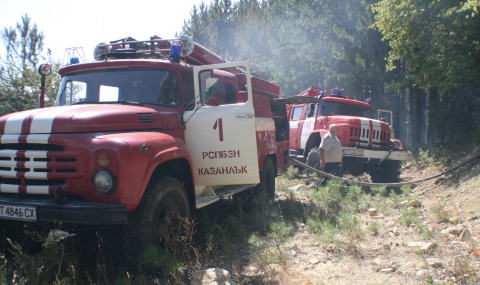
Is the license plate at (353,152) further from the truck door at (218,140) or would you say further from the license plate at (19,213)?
the license plate at (19,213)

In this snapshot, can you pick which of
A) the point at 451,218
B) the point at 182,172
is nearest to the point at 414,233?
the point at 451,218

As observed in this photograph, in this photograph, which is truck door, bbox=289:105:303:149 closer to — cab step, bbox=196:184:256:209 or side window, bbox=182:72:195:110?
cab step, bbox=196:184:256:209

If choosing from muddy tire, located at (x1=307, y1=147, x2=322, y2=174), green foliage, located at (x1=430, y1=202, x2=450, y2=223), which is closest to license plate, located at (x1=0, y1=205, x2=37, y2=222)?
green foliage, located at (x1=430, y1=202, x2=450, y2=223)

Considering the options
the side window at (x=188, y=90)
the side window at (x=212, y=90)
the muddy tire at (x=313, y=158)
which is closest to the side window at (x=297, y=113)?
the muddy tire at (x=313, y=158)

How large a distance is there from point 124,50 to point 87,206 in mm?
3178

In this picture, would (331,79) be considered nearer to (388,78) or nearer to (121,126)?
(388,78)

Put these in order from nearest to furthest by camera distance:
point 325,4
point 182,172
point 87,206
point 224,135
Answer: point 87,206 → point 182,172 → point 224,135 → point 325,4

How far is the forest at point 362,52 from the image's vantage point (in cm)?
985

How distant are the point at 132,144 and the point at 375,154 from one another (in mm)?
7414

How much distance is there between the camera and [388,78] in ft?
55.6

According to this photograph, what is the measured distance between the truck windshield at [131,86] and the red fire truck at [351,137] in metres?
5.45

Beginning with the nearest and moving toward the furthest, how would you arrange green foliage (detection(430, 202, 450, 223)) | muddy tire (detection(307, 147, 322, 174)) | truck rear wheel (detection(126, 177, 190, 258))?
1. truck rear wheel (detection(126, 177, 190, 258))
2. green foliage (detection(430, 202, 450, 223))
3. muddy tire (detection(307, 147, 322, 174))

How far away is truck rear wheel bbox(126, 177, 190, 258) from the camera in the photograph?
4.00 metres

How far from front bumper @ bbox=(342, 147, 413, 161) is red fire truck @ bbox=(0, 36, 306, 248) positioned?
3.64 m
